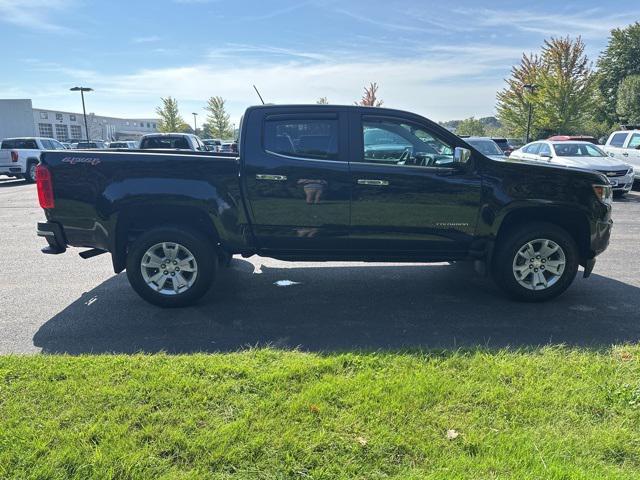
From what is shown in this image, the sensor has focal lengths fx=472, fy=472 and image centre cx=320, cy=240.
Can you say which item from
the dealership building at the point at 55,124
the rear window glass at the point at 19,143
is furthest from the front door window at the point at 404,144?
the dealership building at the point at 55,124

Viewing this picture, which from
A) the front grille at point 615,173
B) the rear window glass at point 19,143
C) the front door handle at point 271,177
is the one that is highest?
the rear window glass at point 19,143

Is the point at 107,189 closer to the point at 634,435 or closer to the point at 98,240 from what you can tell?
the point at 98,240

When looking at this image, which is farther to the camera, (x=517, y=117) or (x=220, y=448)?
(x=517, y=117)

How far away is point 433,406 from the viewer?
9.78ft

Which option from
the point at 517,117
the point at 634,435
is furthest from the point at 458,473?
the point at 517,117

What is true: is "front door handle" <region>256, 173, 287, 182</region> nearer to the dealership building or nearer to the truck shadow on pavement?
the truck shadow on pavement

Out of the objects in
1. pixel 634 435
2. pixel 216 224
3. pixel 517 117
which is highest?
pixel 517 117

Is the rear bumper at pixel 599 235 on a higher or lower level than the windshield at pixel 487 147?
lower

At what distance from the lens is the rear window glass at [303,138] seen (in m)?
4.82

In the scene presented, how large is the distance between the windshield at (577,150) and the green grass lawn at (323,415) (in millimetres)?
12631

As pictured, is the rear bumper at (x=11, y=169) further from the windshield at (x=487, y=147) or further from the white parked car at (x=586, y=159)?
the white parked car at (x=586, y=159)

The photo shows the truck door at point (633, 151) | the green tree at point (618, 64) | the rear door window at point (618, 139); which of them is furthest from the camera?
the green tree at point (618, 64)

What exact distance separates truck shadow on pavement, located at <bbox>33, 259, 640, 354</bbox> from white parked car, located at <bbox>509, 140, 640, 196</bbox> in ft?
26.8

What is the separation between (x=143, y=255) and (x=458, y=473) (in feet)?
11.8
